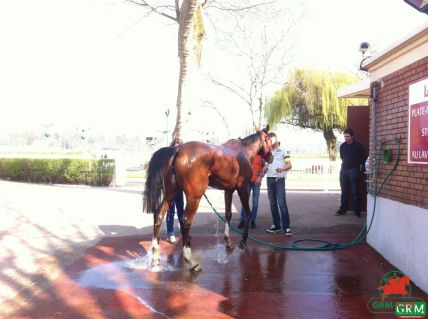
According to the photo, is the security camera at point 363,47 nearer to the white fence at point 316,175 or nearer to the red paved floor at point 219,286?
the red paved floor at point 219,286

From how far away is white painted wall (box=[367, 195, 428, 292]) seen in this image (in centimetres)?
433

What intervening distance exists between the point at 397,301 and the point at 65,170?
14832mm

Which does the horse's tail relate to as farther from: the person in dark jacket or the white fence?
the white fence

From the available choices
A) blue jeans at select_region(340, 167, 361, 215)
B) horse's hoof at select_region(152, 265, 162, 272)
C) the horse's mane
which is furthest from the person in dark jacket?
horse's hoof at select_region(152, 265, 162, 272)

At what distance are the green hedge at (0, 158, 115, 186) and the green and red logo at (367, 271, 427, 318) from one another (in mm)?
13143

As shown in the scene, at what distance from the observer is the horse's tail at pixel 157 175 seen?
16.8 ft

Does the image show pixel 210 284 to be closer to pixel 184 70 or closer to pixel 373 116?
pixel 373 116

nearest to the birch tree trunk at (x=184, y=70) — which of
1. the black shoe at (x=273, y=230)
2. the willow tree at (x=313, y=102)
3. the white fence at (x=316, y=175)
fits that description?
the black shoe at (x=273, y=230)

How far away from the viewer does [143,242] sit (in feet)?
21.3

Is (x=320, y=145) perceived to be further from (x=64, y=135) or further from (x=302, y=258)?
(x=64, y=135)

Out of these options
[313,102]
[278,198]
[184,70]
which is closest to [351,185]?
[278,198]

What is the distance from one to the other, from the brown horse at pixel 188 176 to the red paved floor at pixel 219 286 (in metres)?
0.47

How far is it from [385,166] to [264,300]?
288 cm

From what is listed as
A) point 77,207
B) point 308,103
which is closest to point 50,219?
point 77,207
